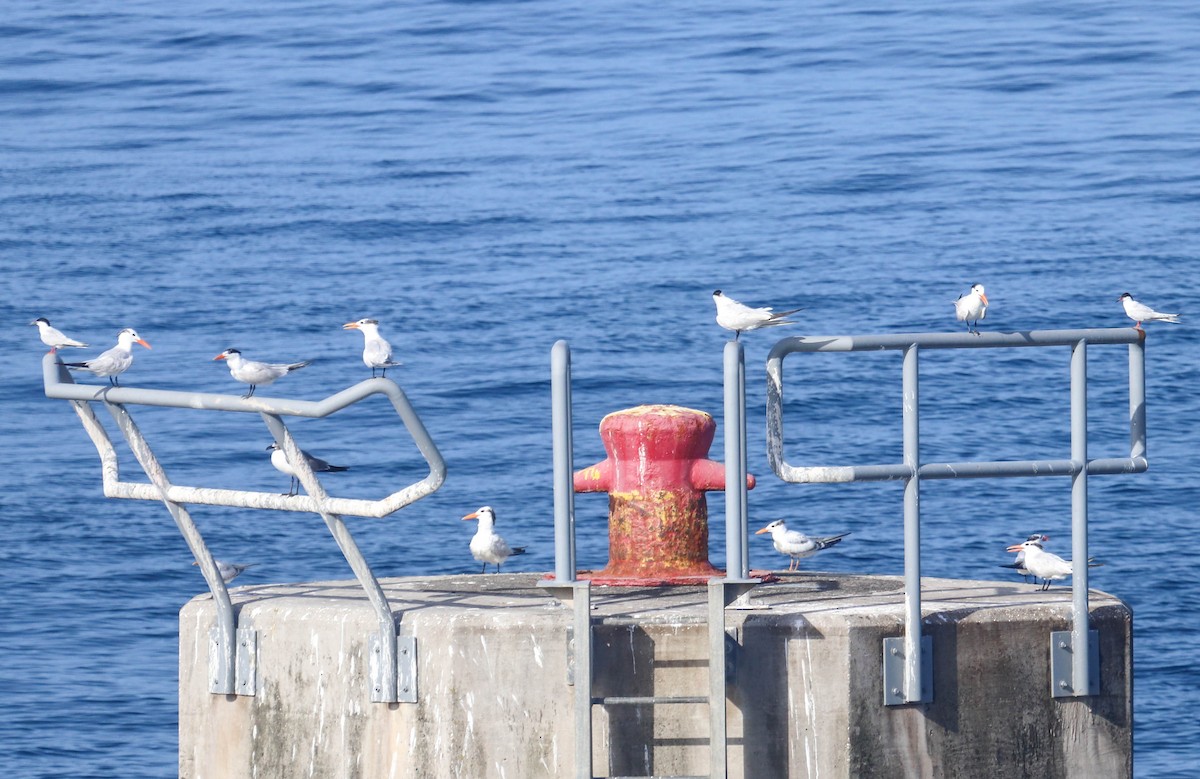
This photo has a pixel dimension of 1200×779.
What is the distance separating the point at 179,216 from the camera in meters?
42.8

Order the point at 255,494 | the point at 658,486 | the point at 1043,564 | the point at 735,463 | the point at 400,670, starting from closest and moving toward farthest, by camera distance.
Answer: the point at 735,463 → the point at 400,670 → the point at 255,494 → the point at 658,486 → the point at 1043,564

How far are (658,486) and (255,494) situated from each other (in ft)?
5.83

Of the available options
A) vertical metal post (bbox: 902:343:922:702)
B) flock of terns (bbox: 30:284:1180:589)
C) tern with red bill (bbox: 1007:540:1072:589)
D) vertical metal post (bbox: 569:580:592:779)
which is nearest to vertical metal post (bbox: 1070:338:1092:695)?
vertical metal post (bbox: 902:343:922:702)

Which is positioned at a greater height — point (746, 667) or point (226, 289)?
point (226, 289)

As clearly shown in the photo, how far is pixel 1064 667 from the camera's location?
779cm

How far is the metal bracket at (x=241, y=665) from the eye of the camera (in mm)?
7965

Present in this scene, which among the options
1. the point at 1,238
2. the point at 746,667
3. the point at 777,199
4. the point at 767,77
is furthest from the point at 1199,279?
the point at 746,667

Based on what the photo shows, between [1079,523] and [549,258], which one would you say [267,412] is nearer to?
[1079,523]

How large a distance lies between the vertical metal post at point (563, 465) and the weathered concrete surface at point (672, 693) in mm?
290

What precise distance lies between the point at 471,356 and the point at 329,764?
27576mm

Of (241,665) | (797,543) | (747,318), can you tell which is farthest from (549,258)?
(241,665)

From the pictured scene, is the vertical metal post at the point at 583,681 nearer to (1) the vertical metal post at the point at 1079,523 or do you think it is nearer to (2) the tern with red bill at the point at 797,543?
(1) the vertical metal post at the point at 1079,523

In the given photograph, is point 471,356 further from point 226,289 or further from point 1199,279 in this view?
point 1199,279

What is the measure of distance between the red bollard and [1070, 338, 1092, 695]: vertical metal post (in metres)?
1.53
